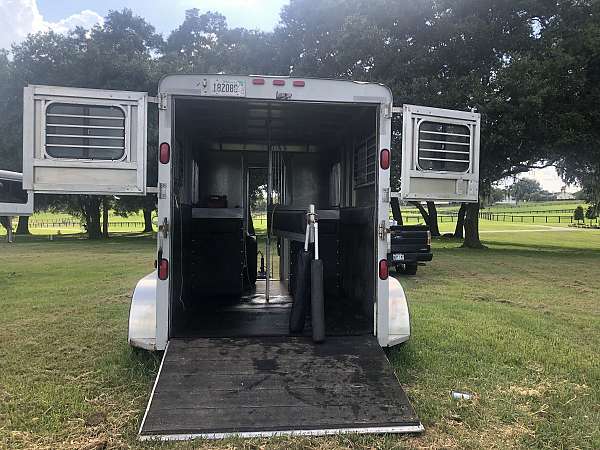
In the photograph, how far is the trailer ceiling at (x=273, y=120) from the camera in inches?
189

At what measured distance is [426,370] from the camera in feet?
15.0

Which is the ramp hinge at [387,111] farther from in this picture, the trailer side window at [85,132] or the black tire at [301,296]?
the trailer side window at [85,132]

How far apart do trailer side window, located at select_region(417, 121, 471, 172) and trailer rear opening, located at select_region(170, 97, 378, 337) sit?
59 centimetres

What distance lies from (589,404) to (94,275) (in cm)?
990

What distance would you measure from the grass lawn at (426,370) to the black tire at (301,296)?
1.03 metres

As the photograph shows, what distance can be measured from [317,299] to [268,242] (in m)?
1.87

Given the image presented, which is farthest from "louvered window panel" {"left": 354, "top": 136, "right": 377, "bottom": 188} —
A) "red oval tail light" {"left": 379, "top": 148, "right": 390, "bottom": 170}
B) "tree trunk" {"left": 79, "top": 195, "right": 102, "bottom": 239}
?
"tree trunk" {"left": 79, "top": 195, "right": 102, "bottom": 239}

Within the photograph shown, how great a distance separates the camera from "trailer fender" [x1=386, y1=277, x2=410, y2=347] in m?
4.40

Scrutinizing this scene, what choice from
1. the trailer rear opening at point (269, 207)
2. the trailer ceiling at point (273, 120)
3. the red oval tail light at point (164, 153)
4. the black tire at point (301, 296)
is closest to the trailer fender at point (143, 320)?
the trailer rear opening at point (269, 207)

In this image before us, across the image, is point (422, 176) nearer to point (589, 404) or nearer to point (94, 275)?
point (589, 404)

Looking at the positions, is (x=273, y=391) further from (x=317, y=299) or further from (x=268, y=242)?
(x=268, y=242)

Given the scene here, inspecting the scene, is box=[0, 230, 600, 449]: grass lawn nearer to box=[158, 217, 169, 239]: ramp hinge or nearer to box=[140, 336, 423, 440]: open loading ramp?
box=[140, 336, 423, 440]: open loading ramp

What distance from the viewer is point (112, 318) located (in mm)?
6672

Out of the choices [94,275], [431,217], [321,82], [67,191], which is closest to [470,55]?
[431,217]
